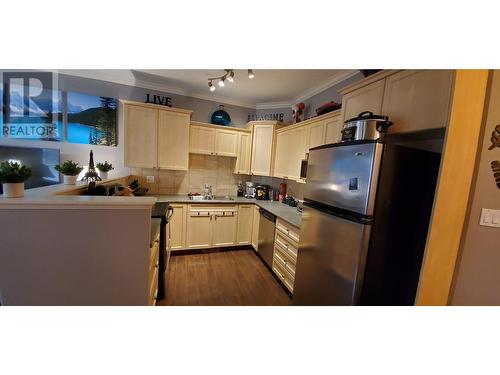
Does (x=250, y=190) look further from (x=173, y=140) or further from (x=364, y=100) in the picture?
(x=364, y=100)

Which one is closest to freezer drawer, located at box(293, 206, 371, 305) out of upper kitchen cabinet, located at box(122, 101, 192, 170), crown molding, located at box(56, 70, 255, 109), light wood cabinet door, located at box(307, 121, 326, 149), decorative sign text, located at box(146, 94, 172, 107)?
light wood cabinet door, located at box(307, 121, 326, 149)

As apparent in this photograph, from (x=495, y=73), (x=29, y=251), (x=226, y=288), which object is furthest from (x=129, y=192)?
(x=495, y=73)

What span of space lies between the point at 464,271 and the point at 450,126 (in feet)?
3.01

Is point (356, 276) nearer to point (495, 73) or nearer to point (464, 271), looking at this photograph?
point (464, 271)

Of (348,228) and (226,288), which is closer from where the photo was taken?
(348,228)

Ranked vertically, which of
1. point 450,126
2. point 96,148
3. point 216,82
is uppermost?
point 216,82

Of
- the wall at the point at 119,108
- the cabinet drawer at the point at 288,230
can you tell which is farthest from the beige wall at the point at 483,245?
the wall at the point at 119,108

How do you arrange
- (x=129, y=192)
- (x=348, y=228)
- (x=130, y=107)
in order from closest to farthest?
(x=348, y=228) < (x=129, y=192) < (x=130, y=107)

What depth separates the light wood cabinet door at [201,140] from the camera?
2.90m

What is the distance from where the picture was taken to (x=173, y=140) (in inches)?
107

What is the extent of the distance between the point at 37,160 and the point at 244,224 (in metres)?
2.88

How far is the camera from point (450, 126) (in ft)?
3.32

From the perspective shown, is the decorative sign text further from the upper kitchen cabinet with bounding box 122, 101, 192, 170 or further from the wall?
the upper kitchen cabinet with bounding box 122, 101, 192, 170

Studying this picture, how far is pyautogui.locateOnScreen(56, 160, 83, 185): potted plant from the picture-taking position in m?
1.39
